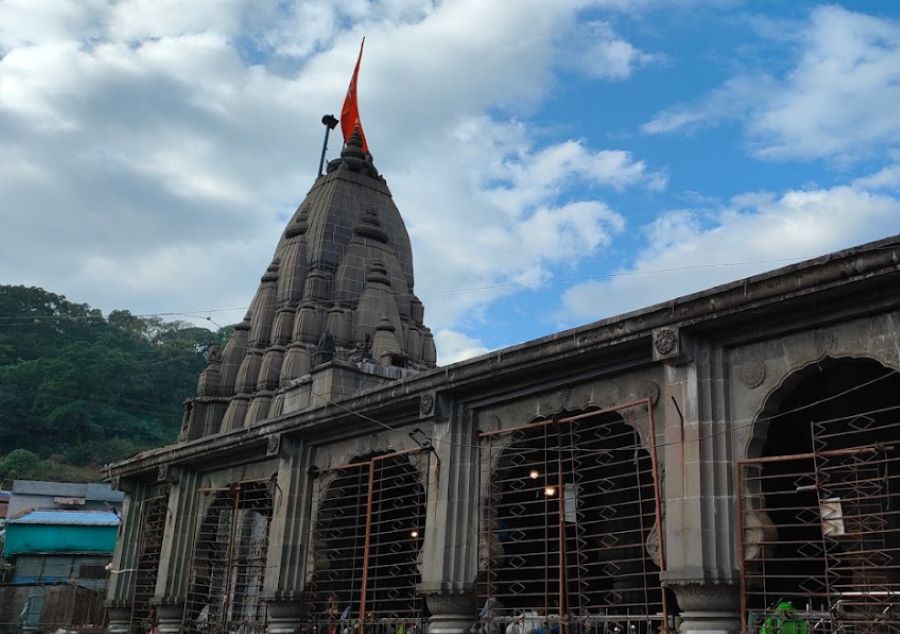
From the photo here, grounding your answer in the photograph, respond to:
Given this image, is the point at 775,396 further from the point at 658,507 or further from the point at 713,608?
the point at 713,608

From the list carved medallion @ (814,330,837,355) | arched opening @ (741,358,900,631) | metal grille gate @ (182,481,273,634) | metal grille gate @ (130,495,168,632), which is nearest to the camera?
arched opening @ (741,358,900,631)

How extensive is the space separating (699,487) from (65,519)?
37.6 m

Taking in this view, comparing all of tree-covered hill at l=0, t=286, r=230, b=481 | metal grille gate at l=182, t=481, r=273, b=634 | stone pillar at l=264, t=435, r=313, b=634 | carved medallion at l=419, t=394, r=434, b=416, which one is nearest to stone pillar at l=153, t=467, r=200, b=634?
metal grille gate at l=182, t=481, r=273, b=634

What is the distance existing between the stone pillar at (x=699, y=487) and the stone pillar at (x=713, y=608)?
1cm

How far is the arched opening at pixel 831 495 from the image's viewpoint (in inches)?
434

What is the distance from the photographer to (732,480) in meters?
12.0

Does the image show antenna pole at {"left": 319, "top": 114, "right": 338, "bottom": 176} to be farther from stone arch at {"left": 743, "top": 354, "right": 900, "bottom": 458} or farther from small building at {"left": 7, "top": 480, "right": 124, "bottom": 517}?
stone arch at {"left": 743, "top": 354, "right": 900, "bottom": 458}

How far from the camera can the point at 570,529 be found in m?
19.2

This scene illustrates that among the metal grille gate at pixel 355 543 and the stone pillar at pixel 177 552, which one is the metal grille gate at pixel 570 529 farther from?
the stone pillar at pixel 177 552

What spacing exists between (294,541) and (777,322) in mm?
11723

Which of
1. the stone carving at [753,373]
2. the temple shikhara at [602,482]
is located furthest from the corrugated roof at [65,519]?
the stone carving at [753,373]

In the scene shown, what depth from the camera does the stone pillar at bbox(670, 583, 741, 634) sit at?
11562 mm

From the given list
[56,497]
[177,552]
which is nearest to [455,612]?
[177,552]

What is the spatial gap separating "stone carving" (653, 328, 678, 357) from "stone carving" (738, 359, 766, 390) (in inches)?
38.7
